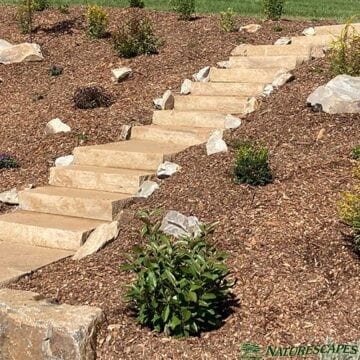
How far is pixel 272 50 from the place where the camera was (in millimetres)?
11727

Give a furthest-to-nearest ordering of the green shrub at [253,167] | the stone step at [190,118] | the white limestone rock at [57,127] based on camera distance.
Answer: the white limestone rock at [57,127] < the stone step at [190,118] < the green shrub at [253,167]

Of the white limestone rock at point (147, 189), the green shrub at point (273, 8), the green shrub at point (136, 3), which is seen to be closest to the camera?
the white limestone rock at point (147, 189)

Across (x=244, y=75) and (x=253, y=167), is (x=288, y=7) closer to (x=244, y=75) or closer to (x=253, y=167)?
(x=244, y=75)

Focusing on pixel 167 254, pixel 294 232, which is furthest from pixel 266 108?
pixel 167 254

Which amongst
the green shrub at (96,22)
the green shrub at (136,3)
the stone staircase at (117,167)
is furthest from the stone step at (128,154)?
the green shrub at (136,3)

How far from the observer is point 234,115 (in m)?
9.80

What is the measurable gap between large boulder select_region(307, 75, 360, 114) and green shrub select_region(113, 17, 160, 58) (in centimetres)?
446

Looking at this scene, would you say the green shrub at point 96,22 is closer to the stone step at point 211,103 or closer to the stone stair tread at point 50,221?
the stone step at point 211,103

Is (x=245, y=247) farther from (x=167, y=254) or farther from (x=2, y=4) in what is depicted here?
(x=2, y=4)

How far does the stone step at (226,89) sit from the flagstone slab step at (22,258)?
14.1ft

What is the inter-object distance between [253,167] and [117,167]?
7.57 ft

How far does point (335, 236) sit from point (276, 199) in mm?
829

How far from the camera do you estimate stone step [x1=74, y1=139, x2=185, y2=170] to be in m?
8.64

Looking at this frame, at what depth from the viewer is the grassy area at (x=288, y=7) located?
16.1m
